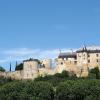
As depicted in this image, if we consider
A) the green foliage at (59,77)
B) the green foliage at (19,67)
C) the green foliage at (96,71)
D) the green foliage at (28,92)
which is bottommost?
the green foliage at (28,92)

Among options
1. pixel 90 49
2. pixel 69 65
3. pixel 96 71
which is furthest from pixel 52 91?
pixel 90 49

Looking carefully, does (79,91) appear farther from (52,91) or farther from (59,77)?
(59,77)

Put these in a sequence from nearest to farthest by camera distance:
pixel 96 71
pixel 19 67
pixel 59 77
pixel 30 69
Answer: pixel 59 77, pixel 96 71, pixel 30 69, pixel 19 67

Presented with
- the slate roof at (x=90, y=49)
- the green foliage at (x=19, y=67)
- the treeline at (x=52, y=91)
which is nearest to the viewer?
the treeline at (x=52, y=91)

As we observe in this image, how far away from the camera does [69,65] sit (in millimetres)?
132250

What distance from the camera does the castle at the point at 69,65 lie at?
431 feet

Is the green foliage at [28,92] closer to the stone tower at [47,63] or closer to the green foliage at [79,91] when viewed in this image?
the green foliage at [79,91]

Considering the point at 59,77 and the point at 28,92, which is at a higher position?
the point at 59,77

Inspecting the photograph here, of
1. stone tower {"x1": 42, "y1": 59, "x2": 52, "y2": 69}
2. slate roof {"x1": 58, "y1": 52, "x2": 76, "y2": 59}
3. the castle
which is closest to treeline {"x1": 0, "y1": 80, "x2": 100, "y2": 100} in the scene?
the castle

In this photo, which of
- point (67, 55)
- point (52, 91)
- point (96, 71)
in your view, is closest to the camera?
point (52, 91)

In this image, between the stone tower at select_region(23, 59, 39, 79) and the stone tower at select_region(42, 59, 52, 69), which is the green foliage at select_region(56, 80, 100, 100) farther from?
the stone tower at select_region(42, 59, 52, 69)

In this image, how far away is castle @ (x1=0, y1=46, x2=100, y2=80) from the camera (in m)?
131

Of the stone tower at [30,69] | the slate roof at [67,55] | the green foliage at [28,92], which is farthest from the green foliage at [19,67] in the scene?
the green foliage at [28,92]

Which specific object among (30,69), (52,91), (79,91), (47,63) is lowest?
(79,91)
